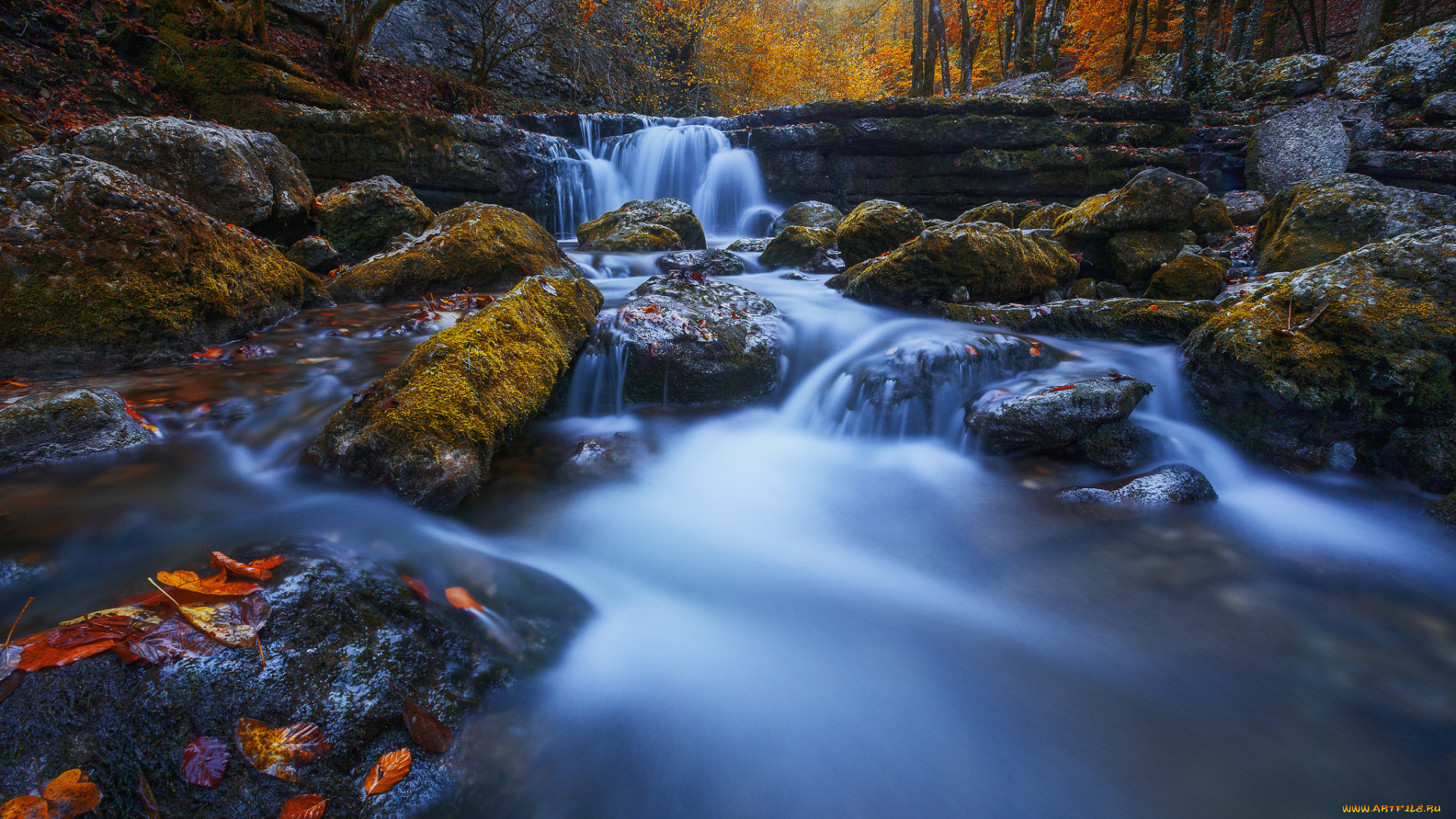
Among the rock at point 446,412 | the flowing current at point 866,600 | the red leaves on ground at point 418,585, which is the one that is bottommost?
the flowing current at point 866,600

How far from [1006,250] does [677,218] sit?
573 centimetres

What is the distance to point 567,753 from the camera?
1871 millimetres

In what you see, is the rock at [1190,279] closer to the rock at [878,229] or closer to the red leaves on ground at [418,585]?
the rock at [878,229]

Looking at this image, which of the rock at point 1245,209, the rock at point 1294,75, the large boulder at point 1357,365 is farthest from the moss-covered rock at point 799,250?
the rock at point 1294,75

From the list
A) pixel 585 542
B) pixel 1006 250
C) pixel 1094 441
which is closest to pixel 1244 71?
pixel 1006 250

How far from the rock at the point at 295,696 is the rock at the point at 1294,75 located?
22.1m

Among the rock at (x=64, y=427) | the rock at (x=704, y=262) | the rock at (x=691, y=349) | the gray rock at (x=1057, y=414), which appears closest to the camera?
the rock at (x=64, y=427)

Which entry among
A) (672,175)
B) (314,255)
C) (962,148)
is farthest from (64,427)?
(962,148)

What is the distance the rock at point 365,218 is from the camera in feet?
23.1

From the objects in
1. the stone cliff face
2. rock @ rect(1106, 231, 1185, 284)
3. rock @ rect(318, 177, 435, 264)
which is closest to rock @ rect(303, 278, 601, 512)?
rock @ rect(318, 177, 435, 264)

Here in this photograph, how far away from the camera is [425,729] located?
1.67 metres

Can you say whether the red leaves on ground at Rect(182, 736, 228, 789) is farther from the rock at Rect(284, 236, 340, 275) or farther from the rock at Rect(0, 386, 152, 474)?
the rock at Rect(284, 236, 340, 275)

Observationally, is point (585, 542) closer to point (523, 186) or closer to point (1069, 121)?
point (523, 186)

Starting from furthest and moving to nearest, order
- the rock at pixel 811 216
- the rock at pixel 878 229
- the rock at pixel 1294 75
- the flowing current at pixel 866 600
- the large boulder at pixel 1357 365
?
the rock at pixel 1294 75, the rock at pixel 811 216, the rock at pixel 878 229, the large boulder at pixel 1357 365, the flowing current at pixel 866 600
